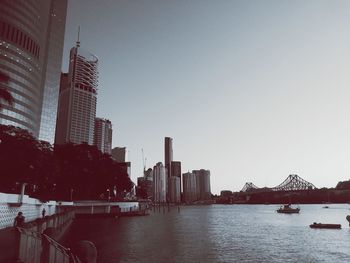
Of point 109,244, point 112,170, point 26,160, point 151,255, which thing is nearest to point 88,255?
point 151,255

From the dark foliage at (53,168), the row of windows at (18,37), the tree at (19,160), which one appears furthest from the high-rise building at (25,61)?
the tree at (19,160)

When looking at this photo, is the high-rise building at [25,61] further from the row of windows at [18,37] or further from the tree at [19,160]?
the tree at [19,160]

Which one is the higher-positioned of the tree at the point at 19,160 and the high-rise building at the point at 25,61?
the high-rise building at the point at 25,61

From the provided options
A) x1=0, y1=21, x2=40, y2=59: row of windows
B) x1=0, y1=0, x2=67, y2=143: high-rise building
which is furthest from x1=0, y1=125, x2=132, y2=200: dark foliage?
x1=0, y1=21, x2=40, y2=59: row of windows

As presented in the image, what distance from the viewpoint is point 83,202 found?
374 feet

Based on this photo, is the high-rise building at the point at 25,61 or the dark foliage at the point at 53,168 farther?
the high-rise building at the point at 25,61

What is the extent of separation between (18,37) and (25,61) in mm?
11421

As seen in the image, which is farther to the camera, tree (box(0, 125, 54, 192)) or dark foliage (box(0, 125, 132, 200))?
dark foliage (box(0, 125, 132, 200))

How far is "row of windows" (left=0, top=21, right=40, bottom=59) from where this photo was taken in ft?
461

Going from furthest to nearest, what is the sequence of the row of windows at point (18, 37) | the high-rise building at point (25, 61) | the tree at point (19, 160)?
the row of windows at point (18, 37)
the high-rise building at point (25, 61)
the tree at point (19, 160)

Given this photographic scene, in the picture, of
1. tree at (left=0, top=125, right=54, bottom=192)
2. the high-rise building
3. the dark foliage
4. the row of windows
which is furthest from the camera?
the row of windows

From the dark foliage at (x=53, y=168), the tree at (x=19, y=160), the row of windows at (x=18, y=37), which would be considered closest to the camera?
the tree at (x=19, y=160)

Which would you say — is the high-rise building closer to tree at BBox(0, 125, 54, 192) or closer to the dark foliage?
the dark foliage

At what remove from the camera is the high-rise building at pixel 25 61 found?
139m
